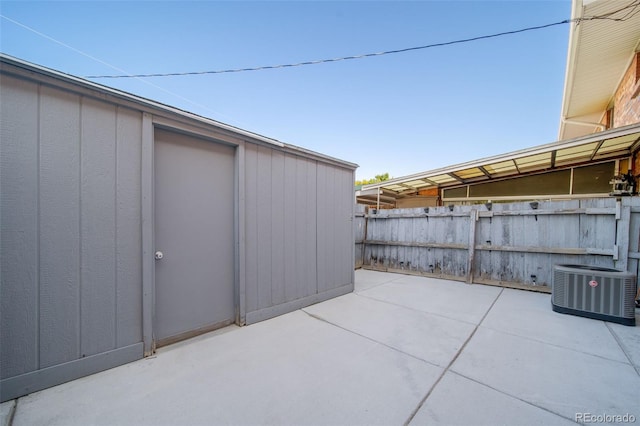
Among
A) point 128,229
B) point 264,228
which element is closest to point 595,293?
point 264,228

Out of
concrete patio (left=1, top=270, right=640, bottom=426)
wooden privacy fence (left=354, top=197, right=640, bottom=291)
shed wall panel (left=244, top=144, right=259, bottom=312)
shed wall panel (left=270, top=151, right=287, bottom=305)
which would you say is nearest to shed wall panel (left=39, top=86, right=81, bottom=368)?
concrete patio (left=1, top=270, right=640, bottom=426)

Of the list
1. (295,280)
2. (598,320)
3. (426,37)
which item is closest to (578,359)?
(598,320)

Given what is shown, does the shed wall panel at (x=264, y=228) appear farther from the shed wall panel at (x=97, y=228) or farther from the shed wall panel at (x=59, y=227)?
the shed wall panel at (x=59, y=227)

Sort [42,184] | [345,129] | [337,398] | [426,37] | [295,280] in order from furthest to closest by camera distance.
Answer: [345,129], [426,37], [295,280], [42,184], [337,398]

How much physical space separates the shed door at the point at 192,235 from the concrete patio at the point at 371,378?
0.83 ft

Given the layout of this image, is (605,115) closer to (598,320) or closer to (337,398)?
(598,320)

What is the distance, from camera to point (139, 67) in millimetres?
4555

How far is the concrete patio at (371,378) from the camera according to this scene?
139 centimetres

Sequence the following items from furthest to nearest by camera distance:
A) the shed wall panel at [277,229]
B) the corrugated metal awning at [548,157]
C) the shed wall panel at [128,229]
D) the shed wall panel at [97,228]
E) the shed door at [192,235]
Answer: the corrugated metal awning at [548,157]
the shed wall panel at [277,229]
the shed door at [192,235]
the shed wall panel at [128,229]
the shed wall panel at [97,228]

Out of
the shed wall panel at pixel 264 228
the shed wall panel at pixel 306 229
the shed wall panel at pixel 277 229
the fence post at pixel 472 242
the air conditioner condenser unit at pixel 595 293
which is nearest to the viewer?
the air conditioner condenser unit at pixel 595 293

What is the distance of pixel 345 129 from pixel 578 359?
789 centimetres

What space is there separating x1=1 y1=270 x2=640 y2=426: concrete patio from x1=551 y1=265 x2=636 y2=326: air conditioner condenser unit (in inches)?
6.1

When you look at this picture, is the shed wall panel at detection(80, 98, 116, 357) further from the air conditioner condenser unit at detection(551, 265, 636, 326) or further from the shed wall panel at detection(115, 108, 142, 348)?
the air conditioner condenser unit at detection(551, 265, 636, 326)

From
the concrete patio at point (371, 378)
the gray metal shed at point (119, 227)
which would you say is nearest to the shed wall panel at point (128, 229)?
the gray metal shed at point (119, 227)
